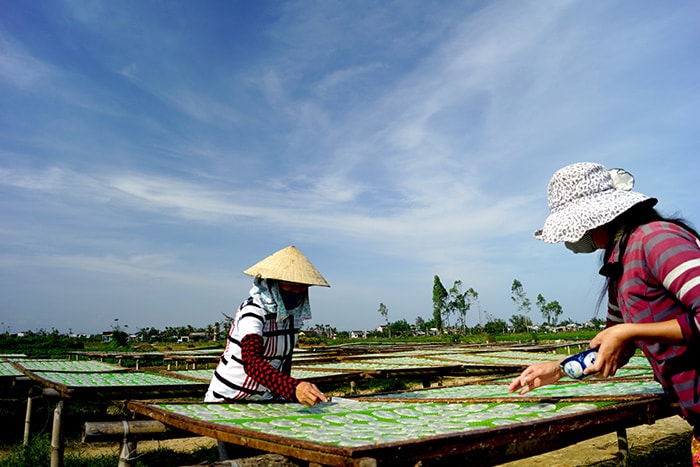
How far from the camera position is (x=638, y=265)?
71.2 inches

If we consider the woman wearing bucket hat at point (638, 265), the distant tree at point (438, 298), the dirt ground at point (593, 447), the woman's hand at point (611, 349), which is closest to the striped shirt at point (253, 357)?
the woman's hand at point (611, 349)

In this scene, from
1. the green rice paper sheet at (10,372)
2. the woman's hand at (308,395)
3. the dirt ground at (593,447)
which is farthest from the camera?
the green rice paper sheet at (10,372)

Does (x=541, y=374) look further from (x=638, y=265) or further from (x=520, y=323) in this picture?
(x=520, y=323)

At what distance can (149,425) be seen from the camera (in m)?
3.01

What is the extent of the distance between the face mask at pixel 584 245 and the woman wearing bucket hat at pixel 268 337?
5.39ft

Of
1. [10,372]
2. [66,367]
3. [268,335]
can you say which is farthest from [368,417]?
[66,367]

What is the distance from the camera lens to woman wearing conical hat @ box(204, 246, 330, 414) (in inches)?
113

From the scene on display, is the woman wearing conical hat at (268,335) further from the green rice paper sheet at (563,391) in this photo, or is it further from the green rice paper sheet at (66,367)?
the green rice paper sheet at (66,367)

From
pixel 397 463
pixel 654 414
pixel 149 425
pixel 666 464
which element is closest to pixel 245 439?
pixel 397 463

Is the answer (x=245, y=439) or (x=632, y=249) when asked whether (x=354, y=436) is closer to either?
(x=245, y=439)

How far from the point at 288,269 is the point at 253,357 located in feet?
2.23

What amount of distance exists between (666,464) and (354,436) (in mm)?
5981

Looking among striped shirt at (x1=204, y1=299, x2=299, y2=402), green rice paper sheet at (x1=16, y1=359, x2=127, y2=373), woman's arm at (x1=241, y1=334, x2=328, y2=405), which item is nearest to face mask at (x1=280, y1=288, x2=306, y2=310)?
striped shirt at (x1=204, y1=299, x2=299, y2=402)

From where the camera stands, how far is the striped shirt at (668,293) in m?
1.60
